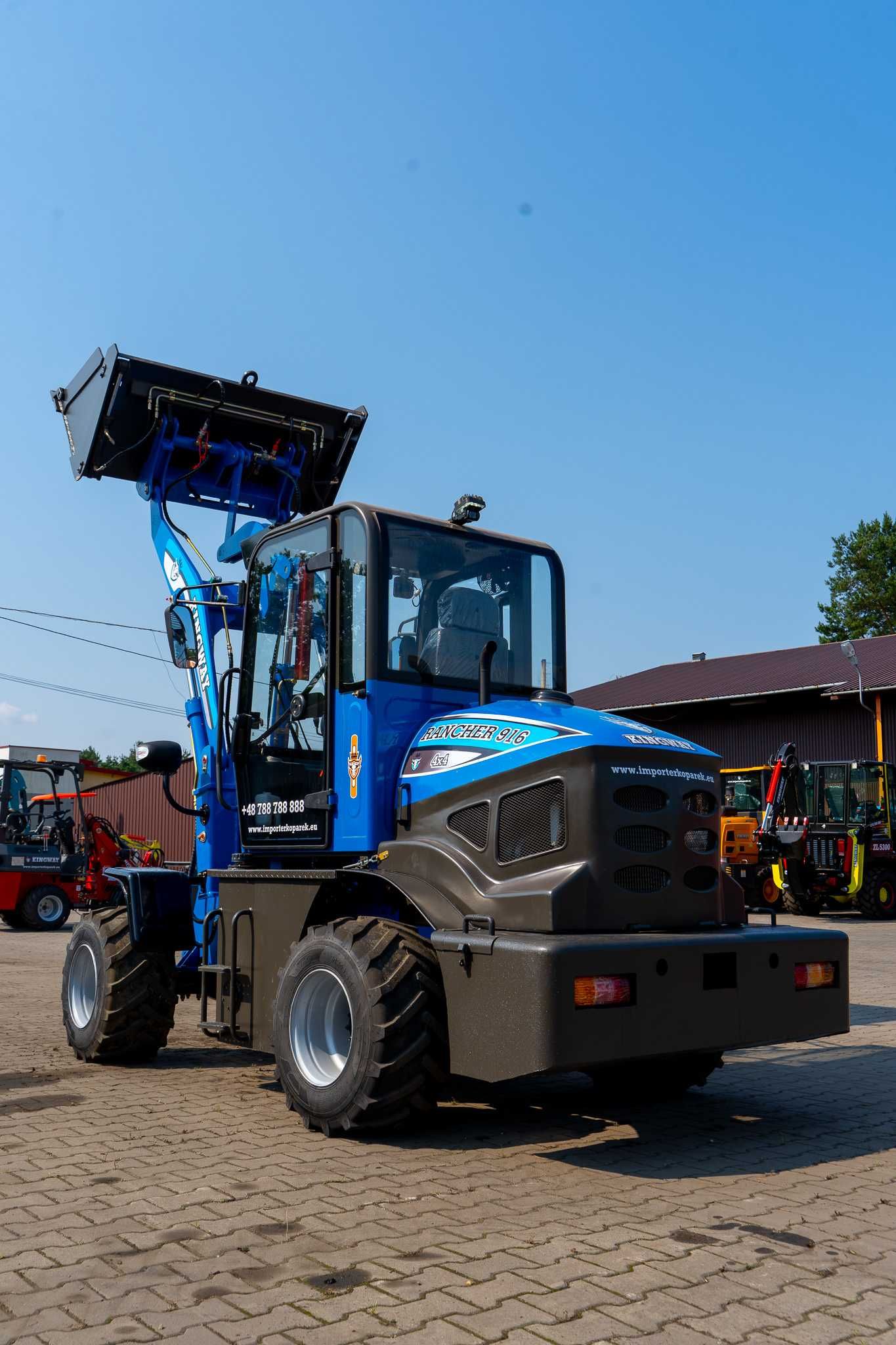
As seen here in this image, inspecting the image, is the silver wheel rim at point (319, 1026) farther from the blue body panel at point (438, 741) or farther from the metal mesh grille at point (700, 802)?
the metal mesh grille at point (700, 802)

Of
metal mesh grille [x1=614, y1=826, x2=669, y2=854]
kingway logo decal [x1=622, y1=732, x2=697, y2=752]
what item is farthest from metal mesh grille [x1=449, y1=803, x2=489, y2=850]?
kingway logo decal [x1=622, y1=732, x2=697, y2=752]

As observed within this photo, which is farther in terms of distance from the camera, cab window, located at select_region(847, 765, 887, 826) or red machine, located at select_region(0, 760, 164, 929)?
cab window, located at select_region(847, 765, 887, 826)

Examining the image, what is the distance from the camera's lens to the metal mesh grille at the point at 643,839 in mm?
5570

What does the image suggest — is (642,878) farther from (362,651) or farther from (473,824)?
(362,651)

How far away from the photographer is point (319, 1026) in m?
6.05

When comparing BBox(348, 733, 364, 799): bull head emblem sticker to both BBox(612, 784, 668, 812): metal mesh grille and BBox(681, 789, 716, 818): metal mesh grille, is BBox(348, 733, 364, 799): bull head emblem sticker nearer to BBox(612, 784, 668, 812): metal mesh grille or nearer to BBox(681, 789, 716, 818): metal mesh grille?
BBox(612, 784, 668, 812): metal mesh grille

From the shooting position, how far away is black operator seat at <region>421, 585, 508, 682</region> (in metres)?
6.54

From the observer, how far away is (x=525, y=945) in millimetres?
5051

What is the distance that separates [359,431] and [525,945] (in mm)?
5295

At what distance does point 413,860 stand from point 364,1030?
2.68 ft

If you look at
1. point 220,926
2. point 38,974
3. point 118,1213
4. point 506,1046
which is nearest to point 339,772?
point 220,926

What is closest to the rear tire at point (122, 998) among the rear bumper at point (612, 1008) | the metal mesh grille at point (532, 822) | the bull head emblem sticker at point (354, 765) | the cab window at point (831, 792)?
the bull head emblem sticker at point (354, 765)

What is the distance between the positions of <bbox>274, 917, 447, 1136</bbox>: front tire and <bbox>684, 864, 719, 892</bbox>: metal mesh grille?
4.09 ft

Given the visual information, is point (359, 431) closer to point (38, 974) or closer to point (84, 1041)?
point (84, 1041)
